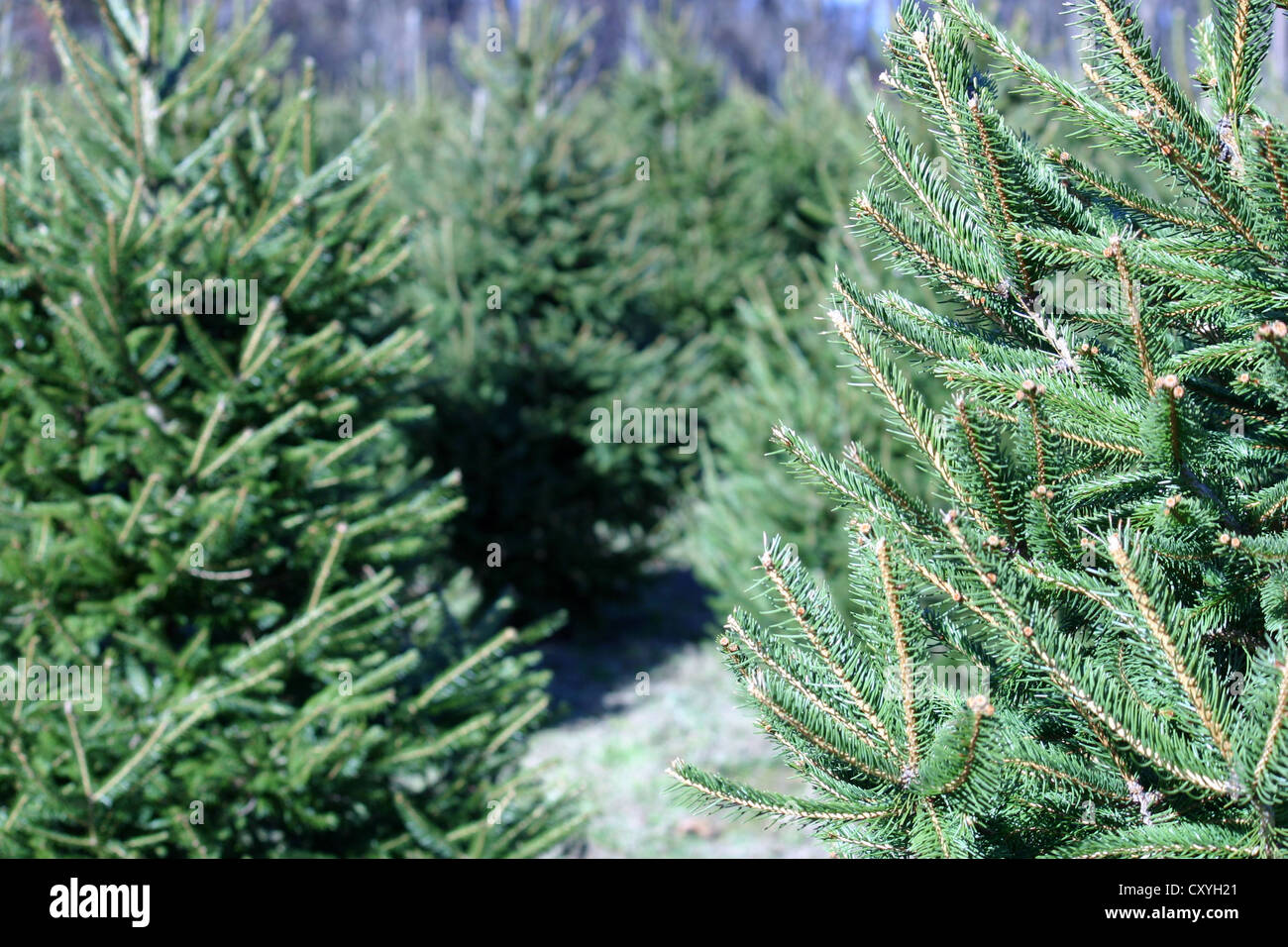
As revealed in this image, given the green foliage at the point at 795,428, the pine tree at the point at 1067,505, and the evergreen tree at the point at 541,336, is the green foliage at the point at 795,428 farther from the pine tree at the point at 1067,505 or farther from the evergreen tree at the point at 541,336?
the pine tree at the point at 1067,505

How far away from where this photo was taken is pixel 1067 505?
4.96 ft

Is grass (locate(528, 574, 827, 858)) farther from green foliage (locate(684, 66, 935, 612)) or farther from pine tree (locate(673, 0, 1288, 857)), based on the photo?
pine tree (locate(673, 0, 1288, 857))

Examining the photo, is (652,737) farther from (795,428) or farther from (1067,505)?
(1067,505)

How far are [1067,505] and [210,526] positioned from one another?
239 cm

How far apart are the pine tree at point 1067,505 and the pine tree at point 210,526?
6.26 feet

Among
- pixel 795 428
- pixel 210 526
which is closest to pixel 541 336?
pixel 795 428

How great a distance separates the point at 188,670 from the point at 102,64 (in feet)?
7.48

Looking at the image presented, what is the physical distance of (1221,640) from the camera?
5.07 feet

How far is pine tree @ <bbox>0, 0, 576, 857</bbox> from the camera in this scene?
2920mm
